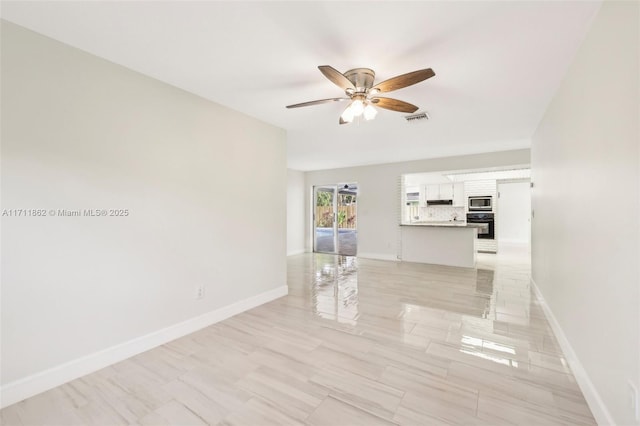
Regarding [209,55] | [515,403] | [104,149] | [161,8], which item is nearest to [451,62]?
[209,55]

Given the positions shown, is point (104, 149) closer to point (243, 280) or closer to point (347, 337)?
point (243, 280)

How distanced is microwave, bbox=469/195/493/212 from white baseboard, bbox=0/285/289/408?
7.64m

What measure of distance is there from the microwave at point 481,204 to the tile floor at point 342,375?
17.3 feet

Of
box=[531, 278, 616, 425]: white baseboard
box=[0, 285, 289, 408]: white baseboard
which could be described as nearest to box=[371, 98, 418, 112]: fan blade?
box=[531, 278, 616, 425]: white baseboard

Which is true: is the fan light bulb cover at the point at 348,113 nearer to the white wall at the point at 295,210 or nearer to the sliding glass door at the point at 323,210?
the white wall at the point at 295,210

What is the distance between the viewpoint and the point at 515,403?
5.72 feet

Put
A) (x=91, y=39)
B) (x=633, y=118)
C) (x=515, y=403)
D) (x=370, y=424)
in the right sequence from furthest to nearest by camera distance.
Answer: (x=91, y=39) → (x=515, y=403) → (x=370, y=424) → (x=633, y=118)

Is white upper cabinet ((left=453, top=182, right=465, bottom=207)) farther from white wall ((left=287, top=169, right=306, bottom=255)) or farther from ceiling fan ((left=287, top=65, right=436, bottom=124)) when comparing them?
ceiling fan ((left=287, top=65, right=436, bottom=124))

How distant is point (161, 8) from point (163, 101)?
1.09m

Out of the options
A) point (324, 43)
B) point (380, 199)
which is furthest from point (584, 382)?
point (380, 199)

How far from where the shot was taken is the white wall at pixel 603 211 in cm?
124

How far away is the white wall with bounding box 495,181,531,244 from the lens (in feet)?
30.6

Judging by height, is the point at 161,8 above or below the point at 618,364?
above

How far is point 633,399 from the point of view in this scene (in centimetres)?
121
